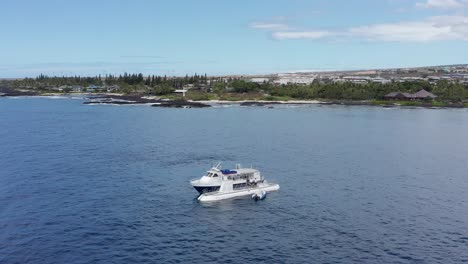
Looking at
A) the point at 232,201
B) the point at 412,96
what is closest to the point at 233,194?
the point at 232,201

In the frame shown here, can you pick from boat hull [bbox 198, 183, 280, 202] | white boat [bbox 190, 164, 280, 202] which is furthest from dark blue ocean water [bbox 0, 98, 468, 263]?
white boat [bbox 190, 164, 280, 202]

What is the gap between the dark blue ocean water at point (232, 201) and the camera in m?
37.5

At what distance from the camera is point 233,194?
5250 centimetres

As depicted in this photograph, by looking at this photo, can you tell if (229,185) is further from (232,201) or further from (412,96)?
(412,96)

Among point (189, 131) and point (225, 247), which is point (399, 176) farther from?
point (189, 131)

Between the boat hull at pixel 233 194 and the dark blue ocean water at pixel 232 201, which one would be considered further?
the boat hull at pixel 233 194

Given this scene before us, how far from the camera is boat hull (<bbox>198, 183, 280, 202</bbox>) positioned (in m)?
50.3

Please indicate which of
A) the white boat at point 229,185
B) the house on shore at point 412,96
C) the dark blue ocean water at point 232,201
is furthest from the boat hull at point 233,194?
the house on shore at point 412,96

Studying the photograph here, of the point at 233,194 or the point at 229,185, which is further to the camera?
the point at 229,185

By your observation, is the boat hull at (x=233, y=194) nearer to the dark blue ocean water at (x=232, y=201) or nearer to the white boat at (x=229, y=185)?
the white boat at (x=229, y=185)

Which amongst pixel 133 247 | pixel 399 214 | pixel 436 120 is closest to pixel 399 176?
pixel 399 214

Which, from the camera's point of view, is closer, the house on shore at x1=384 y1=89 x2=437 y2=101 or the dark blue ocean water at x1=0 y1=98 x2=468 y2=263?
the dark blue ocean water at x1=0 y1=98 x2=468 y2=263

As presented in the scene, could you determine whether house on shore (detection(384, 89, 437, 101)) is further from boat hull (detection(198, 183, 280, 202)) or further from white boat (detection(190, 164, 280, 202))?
boat hull (detection(198, 183, 280, 202))

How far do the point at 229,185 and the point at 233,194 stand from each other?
1.07 m
